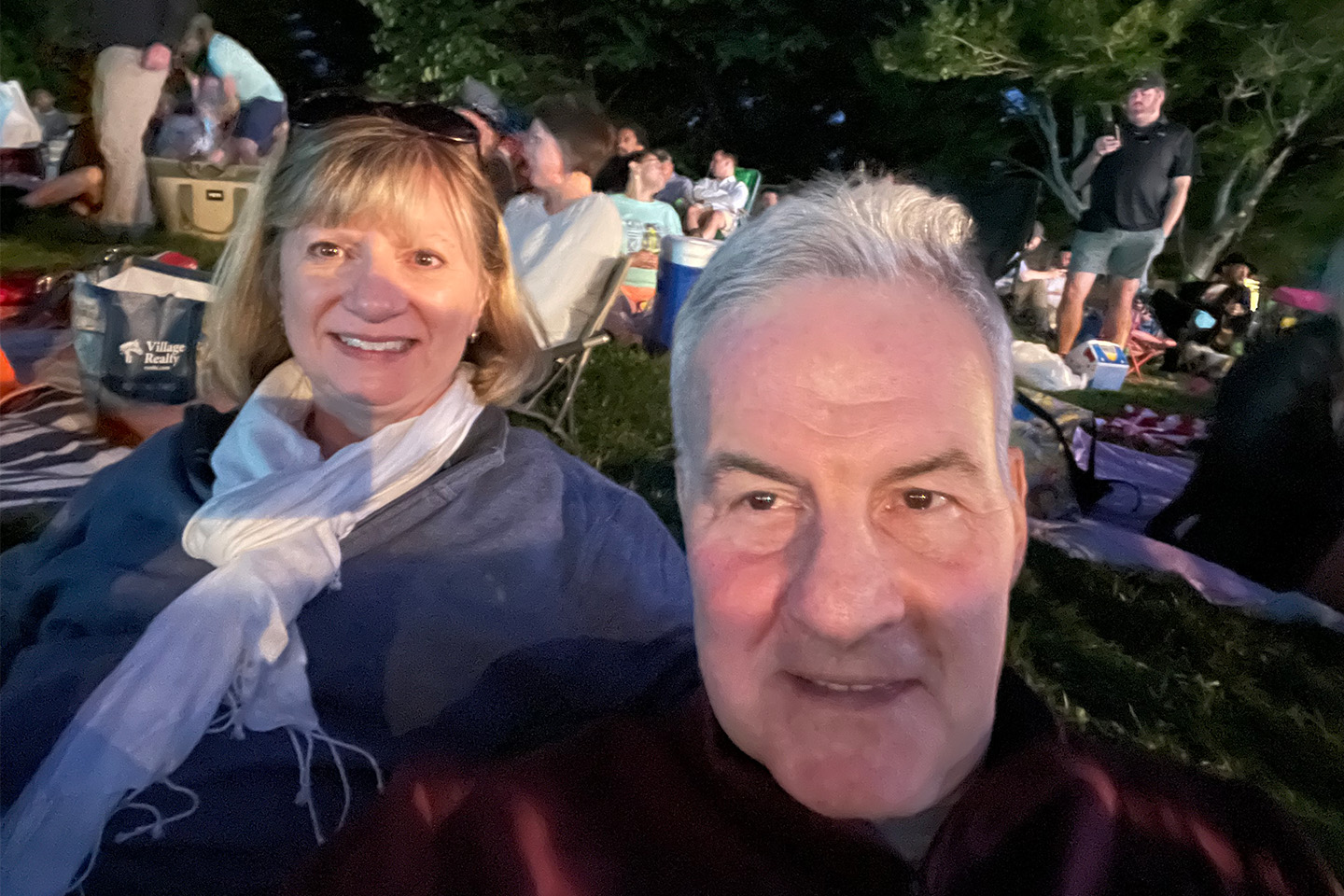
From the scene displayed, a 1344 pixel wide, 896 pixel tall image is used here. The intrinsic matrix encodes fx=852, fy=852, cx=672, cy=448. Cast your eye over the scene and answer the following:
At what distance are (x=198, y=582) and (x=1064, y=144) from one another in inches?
190

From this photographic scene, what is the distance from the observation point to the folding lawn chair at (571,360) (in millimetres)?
3064

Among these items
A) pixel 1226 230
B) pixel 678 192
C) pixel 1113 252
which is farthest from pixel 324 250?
pixel 1226 230

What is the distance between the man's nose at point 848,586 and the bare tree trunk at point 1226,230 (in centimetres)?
586

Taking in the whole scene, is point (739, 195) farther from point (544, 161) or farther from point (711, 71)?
point (544, 161)

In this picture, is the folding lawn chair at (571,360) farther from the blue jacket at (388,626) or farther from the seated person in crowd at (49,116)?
the seated person in crowd at (49,116)

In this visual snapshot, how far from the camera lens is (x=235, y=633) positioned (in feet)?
4.37

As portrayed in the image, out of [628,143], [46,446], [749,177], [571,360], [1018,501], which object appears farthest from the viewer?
[628,143]

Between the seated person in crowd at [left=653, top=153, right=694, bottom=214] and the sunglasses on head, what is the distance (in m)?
4.85

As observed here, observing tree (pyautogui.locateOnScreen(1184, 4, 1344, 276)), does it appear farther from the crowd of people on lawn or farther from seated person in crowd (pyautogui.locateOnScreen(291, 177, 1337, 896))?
seated person in crowd (pyautogui.locateOnScreen(291, 177, 1337, 896))

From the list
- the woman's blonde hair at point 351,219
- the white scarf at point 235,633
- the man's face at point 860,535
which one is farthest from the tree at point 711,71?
the man's face at point 860,535

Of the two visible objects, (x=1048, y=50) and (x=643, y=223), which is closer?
(x=1048, y=50)

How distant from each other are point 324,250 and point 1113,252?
4.59 metres

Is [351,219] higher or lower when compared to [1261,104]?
lower

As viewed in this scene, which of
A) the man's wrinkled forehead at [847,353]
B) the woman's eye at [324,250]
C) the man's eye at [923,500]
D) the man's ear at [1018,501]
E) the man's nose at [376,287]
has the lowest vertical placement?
the man's ear at [1018,501]
